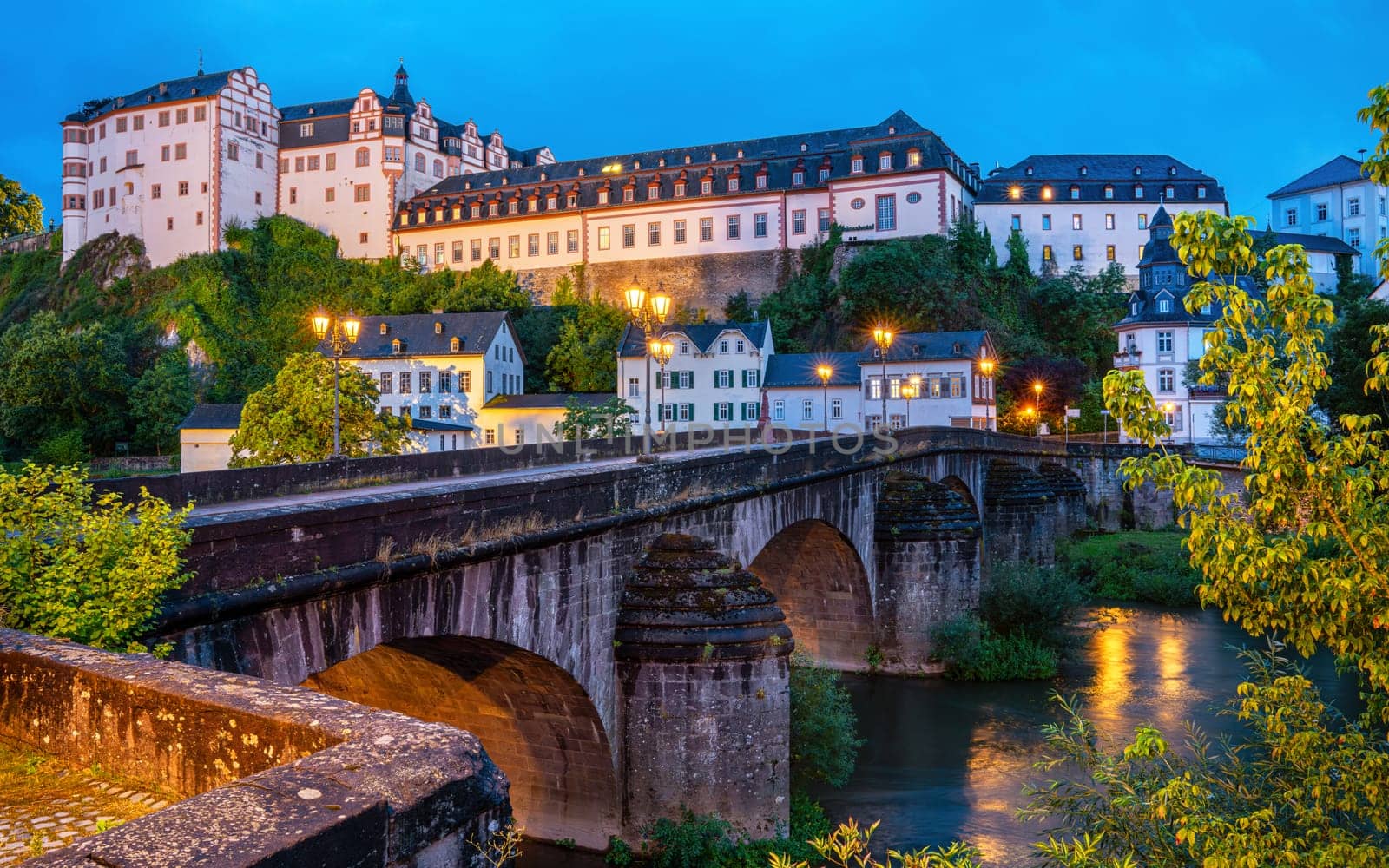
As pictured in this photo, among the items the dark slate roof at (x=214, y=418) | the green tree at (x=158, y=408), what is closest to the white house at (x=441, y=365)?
the dark slate roof at (x=214, y=418)

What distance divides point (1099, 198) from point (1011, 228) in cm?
733

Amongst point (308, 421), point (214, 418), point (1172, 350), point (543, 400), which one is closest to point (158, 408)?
point (214, 418)

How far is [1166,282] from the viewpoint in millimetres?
68312

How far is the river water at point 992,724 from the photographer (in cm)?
1758

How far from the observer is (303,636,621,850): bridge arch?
45.8 feet

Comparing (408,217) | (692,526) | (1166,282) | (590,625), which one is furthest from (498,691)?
(408,217)

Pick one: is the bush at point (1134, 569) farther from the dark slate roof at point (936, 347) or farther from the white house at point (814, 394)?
the white house at point (814, 394)

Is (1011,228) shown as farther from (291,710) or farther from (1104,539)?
A: (291,710)

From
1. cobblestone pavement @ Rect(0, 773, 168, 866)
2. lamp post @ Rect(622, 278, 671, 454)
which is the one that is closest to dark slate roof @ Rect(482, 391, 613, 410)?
lamp post @ Rect(622, 278, 671, 454)

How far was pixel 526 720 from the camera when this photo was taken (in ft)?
48.4

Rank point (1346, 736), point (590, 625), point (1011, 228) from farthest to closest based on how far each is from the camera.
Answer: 1. point (1011, 228)
2. point (590, 625)
3. point (1346, 736)

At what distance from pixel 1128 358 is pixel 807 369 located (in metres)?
20.9

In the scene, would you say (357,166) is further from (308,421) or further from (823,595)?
(823,595)

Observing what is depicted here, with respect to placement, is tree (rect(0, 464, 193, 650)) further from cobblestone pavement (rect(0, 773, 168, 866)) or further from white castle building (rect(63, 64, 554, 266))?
white castle building (rect(63, 64, 554, 266))
